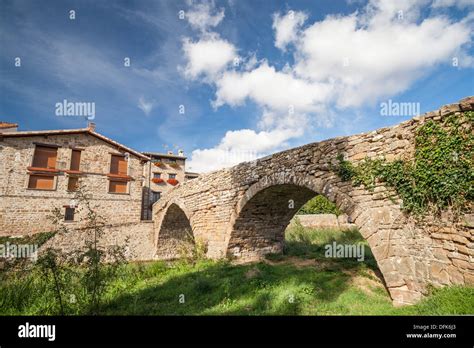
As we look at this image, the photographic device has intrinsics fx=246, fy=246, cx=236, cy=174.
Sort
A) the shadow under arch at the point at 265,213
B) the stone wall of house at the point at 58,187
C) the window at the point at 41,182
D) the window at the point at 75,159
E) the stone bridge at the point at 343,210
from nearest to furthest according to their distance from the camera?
1. the stone bridge at the point at 343,210
2. the shadow under arch at the point at 265,213
3. the stone wall of house at the point at 58,187
4. the window at the point at 41,182
5. the window at the point at 75,159

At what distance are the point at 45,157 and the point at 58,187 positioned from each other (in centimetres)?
225

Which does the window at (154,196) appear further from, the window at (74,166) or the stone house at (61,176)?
the window at (74,166)

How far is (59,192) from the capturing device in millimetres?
17000

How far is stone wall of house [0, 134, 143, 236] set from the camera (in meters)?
15.5

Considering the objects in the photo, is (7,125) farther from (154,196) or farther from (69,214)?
(154,196)

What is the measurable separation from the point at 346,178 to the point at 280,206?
3.87m

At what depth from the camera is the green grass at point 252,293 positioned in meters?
4.56

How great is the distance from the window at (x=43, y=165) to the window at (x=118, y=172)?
11.9 ft

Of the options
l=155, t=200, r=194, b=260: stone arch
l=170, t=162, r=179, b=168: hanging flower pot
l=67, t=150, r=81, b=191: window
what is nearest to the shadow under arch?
l=155, t=200, r=194, b=260: stone arch

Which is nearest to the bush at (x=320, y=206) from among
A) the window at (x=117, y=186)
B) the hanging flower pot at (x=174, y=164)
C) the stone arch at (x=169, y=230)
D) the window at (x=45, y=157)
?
the stone arch at (x=169, y=230)

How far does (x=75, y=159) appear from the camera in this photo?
17.9 m

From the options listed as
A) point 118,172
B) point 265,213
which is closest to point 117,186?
point 118,172
